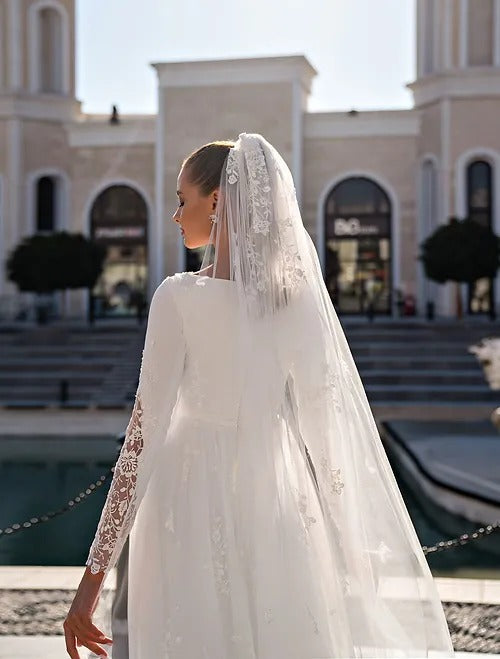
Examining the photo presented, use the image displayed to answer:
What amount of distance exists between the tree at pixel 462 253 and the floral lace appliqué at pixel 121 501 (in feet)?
77.5

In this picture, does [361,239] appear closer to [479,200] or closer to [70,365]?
[479,200]

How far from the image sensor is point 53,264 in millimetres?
26875

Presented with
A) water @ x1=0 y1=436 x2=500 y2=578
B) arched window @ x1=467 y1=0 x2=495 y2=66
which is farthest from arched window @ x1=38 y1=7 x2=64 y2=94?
water @ x1=0 y1=436 x2=500 y2=578

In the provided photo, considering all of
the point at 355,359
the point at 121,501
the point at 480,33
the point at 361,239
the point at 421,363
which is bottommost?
the point at 421,363

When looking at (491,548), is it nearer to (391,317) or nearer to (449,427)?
(449,427)

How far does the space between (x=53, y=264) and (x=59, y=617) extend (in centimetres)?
2211

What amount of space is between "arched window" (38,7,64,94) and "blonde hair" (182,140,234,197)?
32.3 meters

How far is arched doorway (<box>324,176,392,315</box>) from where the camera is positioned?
102 ft

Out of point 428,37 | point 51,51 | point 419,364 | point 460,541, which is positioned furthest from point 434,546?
point 51,51

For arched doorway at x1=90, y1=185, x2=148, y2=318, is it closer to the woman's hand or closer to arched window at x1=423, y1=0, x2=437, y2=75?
arched window at x1=423, y1=0, x2=437, y2=75

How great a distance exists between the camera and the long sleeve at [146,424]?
7.58 feet

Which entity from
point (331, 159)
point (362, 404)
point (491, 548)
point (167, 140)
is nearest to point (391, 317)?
point (331, 159)

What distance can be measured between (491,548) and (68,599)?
15.2 ft

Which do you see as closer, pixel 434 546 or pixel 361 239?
pixel 434 546
